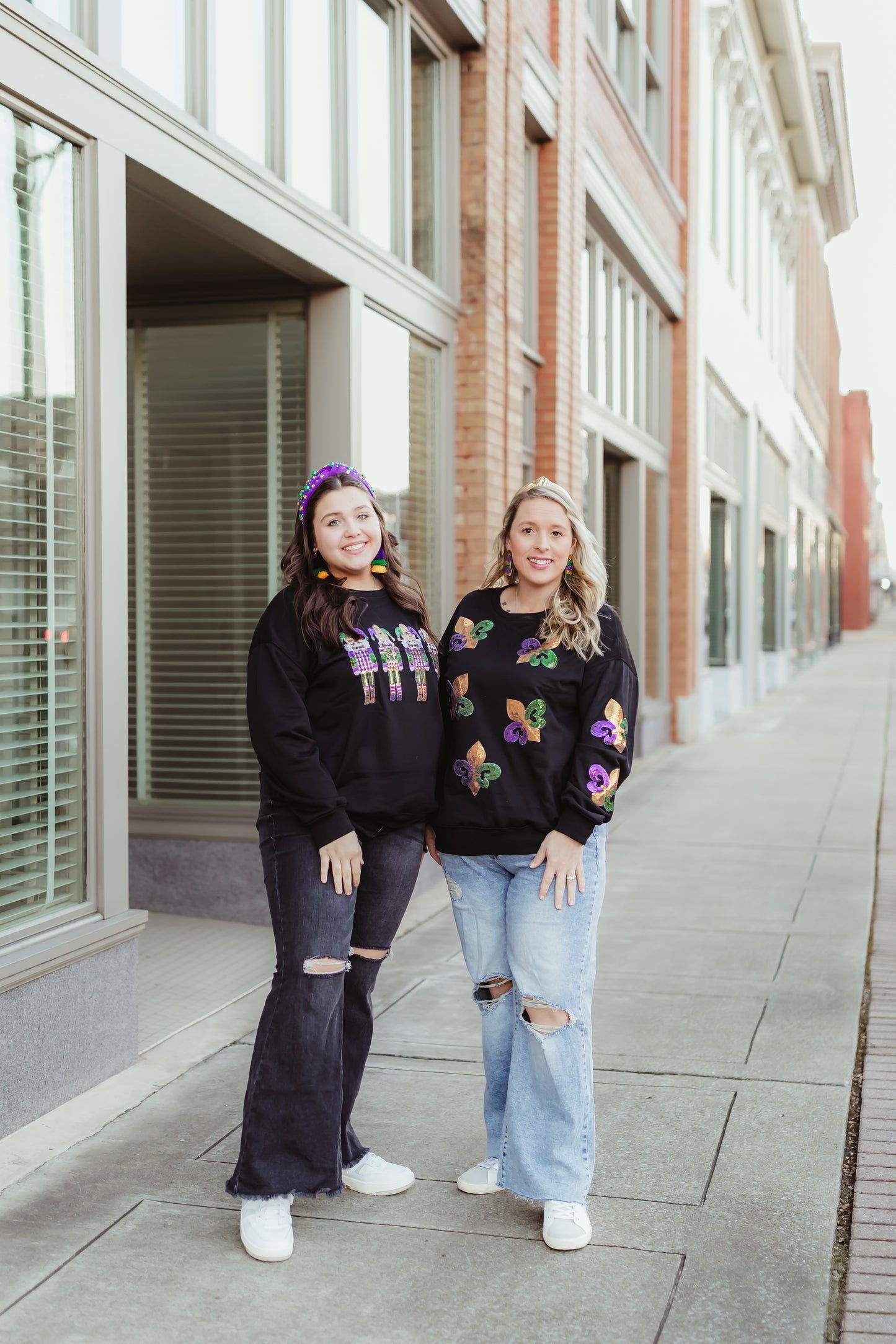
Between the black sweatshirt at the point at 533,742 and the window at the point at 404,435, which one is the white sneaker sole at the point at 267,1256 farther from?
the window at the point at 404,435

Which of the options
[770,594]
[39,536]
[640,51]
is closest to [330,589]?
[39,536]

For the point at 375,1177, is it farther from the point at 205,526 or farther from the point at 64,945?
the point at 205,526

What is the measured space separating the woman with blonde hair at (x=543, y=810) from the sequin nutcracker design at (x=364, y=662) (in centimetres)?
24

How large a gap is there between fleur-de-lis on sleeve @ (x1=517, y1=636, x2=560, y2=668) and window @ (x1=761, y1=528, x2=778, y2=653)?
24115 millimetres

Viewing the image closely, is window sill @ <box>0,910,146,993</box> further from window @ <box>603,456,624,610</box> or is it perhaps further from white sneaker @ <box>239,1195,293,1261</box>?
window @ <box>603,456,624,610</box>

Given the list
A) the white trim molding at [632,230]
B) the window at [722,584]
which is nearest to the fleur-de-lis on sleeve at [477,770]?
the white trim molding at [632,230]

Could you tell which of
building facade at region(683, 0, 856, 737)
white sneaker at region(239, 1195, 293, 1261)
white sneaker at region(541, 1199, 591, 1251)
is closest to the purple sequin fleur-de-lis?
white sneaker at region(541, 1199, 591, 1251)

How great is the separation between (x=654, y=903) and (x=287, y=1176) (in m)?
4.40

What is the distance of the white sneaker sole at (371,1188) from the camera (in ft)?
12.4

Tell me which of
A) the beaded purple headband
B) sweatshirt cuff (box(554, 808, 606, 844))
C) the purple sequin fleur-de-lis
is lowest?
sweatshirt cuff (box(554, 808, 606, 844))

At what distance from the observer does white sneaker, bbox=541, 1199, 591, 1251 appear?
11.2 ft

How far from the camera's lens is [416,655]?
11.6 ft

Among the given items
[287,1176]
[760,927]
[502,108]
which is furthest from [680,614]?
[287,1176]

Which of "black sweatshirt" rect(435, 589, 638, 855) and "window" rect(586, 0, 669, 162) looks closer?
"black sweatshirt" rect(435, 589, 638, 855)
